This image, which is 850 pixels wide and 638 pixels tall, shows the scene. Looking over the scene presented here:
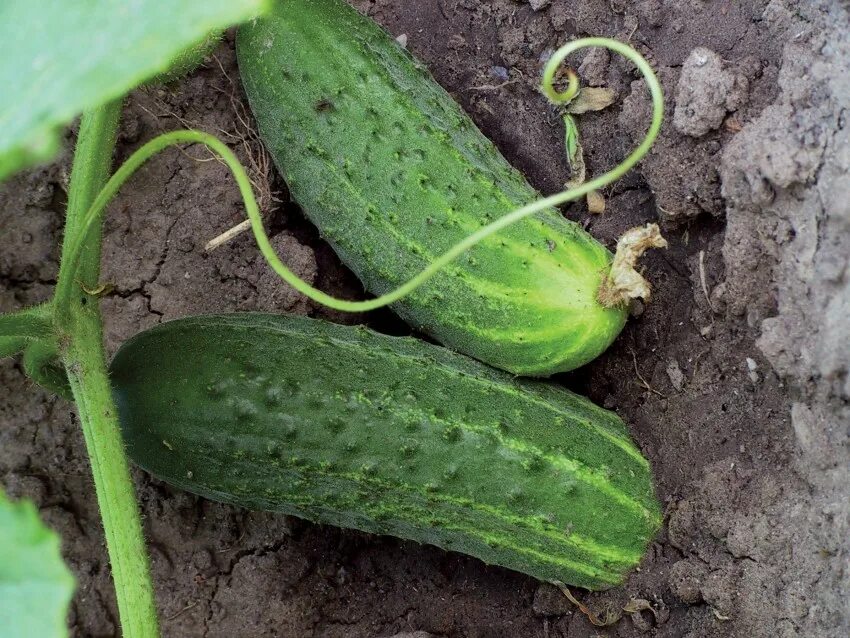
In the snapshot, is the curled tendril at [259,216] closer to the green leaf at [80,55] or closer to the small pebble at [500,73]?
the green leaf at [80,55]

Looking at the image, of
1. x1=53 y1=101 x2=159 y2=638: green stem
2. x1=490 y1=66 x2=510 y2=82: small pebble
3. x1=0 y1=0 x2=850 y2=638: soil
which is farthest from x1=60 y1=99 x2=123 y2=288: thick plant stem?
x1=490 y1=66 x2=510 y2=82: small pebble

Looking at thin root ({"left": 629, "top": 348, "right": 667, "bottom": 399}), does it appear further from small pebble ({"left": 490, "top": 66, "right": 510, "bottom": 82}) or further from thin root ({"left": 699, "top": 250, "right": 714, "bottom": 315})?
small pebble ({"left": 490, "top": 66, "right": 510, "bottom": 82})

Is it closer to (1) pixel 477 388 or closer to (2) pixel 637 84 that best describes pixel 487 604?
(1) pixel 477 388

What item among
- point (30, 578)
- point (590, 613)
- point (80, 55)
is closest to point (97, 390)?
point (30, 578)

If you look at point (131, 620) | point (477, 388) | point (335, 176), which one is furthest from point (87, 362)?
point (477, 388)

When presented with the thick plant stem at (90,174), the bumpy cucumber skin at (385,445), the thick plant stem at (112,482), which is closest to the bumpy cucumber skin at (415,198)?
the bumpy cucumber skin at (385,445)

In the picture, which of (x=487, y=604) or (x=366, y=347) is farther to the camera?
(x=487, y=604)
